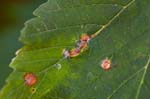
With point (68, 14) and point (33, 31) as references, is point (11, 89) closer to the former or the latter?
point (33, 31)

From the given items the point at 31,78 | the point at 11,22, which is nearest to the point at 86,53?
the point at 31,78

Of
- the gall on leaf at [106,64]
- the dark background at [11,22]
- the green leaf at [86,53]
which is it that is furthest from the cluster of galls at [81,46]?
the dark background at [11,22]

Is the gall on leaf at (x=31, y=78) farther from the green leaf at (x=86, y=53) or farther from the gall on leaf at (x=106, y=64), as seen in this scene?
the gall on leaf at (x=106, y=64)

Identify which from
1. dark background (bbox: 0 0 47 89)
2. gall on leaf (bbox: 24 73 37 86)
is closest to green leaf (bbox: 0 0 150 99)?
gall on leaf (bbox: 24 73 37 86)

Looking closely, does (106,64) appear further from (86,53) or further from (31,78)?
(31,78)

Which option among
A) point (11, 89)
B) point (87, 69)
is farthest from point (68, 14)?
point (11, 89)

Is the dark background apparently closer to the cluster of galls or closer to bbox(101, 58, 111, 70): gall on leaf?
the cluster of galls
